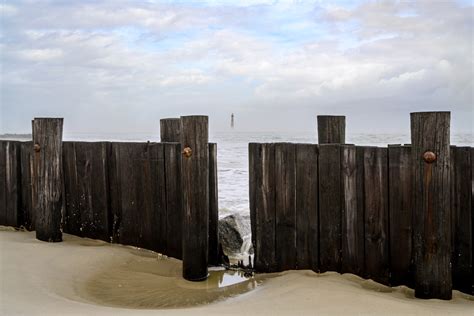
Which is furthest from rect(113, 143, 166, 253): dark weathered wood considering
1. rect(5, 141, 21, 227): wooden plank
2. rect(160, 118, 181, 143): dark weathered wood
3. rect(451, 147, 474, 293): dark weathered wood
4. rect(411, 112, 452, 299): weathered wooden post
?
rect(451, 147, 474, 293): dark weathered wood

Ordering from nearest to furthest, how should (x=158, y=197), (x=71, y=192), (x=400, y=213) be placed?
(x=400, y=213) → (x=158, y=197) → (x=71, y=192)

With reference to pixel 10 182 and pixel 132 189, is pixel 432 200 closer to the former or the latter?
pixel 132 189

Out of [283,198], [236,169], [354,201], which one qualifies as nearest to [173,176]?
[283,198]

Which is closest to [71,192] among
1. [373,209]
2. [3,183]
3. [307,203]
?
[3,183]

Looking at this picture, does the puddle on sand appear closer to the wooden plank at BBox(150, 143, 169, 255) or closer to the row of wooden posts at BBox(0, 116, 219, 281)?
the row of wooden posts at BBox(0, 116, 219, 281)

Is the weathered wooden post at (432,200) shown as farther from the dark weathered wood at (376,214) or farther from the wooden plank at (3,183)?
the wooden plank at (3,183)

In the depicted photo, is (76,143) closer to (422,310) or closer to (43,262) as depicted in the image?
(43,262)

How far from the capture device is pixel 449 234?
3.69 metres

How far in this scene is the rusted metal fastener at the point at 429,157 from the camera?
3641 millimetres

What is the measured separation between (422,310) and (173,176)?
2.94 metres

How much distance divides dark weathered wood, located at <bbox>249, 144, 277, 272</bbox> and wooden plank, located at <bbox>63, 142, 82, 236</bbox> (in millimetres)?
2611

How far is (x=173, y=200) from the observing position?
5.09 metres

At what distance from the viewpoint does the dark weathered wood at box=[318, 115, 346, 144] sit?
5055 mm

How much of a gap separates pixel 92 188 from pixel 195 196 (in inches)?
76.2
